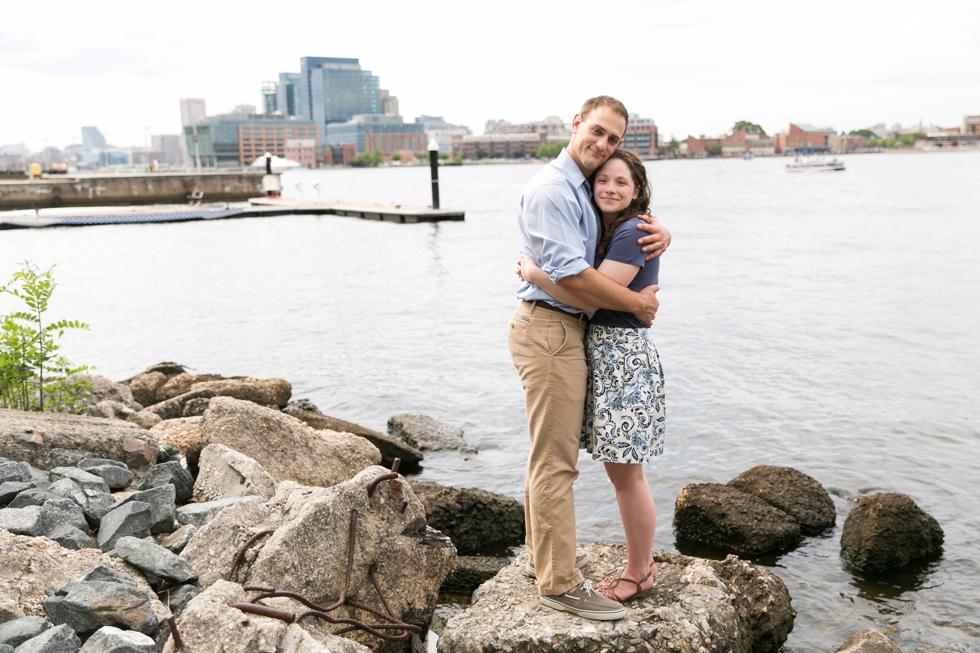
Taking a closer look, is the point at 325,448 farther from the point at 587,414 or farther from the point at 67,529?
the point at 587,414

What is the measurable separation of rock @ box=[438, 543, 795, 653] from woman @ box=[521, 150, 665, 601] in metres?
0.75

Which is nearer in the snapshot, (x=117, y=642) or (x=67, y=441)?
(x=117, y=642)

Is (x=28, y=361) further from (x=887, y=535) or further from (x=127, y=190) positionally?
(x=127, y=190)

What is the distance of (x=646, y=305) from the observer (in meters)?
3.77

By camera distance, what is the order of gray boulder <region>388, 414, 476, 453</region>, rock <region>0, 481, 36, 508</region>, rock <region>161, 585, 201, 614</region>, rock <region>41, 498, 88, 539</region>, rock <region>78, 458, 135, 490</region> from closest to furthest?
rock <region>161, 585, 201, 614</region>, rock <region>41, 498, 88, 539</region>, rock <region>0, 481, 36, 508</region>, rock <region>78, 458, 135, 490</region>, gray boulder <region>388, 414, 476, 453</region>

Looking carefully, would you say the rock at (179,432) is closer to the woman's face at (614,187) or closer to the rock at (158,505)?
the rock at (158,505)

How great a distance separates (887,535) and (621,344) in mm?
3954

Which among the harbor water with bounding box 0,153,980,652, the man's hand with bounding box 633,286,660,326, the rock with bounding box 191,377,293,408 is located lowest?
the harbor water with bounding box 0,153,980,652

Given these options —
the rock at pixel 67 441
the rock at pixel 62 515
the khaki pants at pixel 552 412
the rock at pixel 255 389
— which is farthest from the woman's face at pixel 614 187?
the rock at pixel 255 389

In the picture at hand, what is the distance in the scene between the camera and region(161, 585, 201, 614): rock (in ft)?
13.2

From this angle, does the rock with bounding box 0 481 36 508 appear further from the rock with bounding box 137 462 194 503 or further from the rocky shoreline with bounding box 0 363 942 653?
the rock with bounding box 137 462 194 503

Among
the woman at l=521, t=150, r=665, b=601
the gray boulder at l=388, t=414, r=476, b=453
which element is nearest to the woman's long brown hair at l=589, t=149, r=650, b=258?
the woman at l=521, t=150, r=665, b=601

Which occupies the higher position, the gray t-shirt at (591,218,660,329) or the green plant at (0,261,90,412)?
the gray t-shirt at (591,218,660,329)

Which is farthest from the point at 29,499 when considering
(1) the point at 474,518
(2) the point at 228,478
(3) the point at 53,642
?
(1) the point at 474,518
